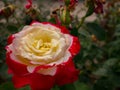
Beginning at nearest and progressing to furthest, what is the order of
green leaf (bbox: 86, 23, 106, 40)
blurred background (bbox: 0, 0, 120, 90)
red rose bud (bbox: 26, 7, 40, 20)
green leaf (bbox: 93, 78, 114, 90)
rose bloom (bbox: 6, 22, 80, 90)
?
rose bloom (bbox: 6, 22, 80, 90)
red rose bud (bbox: 26, 7, 40, 20)
blurred background (bbox: 0, 0, 120, 90)
green leaf (bbox: 86, 23, 106, 40)
green leaf (bbox: 93, 78, 114, 90)

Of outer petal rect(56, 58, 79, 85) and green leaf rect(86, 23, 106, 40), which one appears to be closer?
outer petal rect(56, 58, 79, 85)

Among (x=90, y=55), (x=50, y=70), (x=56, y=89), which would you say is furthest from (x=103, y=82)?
(x=50, y=70)

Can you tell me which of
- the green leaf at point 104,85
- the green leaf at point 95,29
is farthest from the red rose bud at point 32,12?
the green leaf at point 104,85

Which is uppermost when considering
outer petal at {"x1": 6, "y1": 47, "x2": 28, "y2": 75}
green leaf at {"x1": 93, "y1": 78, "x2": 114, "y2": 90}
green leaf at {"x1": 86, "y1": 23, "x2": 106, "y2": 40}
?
outer petal at {"x1": 6, "y1": 47, "x2": 28, "y2": 75}

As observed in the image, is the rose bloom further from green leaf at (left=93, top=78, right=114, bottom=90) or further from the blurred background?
green leaf at (left=93, top=78, right=114, bottom=90)

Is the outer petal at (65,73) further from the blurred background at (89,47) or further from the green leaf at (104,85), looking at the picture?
the green leaf at (104,85)

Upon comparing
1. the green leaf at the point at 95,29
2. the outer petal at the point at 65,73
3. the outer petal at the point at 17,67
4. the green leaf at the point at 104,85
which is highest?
the outer petal at the point at 17,67

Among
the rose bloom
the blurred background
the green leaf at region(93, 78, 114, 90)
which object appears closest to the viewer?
the rose bloom

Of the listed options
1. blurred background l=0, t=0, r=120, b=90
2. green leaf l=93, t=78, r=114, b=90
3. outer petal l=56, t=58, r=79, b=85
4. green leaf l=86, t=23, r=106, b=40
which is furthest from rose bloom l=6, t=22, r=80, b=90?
green leaf l=93, t=78, r=114, b=90
